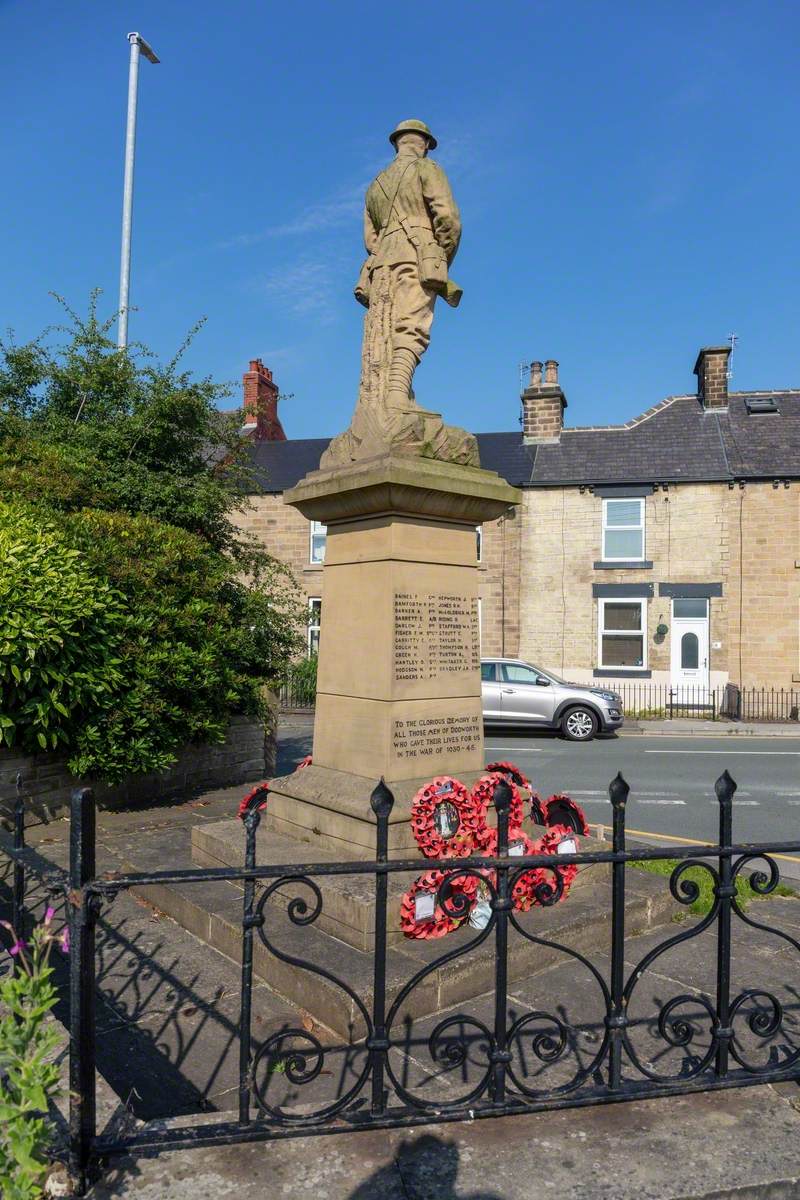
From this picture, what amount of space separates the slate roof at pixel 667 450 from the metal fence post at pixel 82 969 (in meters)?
20.7

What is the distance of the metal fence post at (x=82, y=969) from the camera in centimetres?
221

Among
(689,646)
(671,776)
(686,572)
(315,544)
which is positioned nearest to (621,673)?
(689,646)

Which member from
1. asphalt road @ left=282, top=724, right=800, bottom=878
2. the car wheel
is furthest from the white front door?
the car wheel

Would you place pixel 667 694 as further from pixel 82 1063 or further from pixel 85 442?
pixel 82 1063

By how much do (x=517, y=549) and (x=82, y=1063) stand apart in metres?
22.2

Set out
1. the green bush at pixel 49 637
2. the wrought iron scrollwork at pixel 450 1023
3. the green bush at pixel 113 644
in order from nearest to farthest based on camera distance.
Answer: the wrought iron scrollwork at pixel 450 1023 < the green bush at pixel 49 637 < the green bush at pixel 113 644

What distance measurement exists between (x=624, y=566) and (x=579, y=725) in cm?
→ 746

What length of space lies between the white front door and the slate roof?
3.62 meters

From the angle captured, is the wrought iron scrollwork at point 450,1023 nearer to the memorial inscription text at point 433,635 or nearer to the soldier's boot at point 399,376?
the memorial inscription text at point 433,635

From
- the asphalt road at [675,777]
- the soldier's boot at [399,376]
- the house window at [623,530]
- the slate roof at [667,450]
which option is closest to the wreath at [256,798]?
the soldier's boot at [399,376]

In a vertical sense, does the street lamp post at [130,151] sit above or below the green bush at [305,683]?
above

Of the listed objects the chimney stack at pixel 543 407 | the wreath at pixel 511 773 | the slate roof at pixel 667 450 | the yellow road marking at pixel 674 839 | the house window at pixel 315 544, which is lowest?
the yellow road marking at pixel 674 839

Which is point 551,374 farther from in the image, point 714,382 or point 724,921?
point 724,921

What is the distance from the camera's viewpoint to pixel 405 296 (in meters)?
5.61
